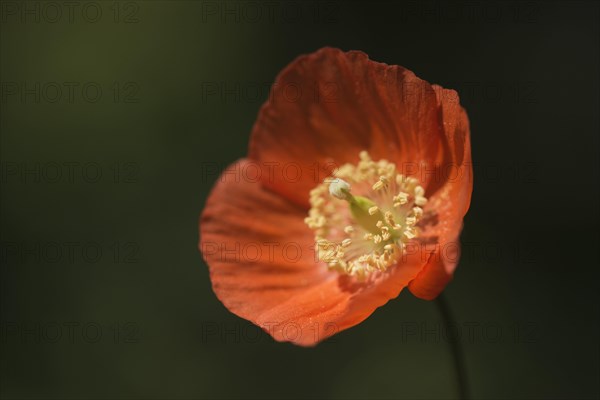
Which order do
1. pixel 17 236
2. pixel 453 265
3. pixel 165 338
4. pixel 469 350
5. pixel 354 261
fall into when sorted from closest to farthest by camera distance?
1. pixel 453 265
2. pixel 354 261
3. pixel 469 350
4. pixel 165 338
5. pixel 17 236

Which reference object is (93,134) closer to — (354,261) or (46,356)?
(46,356)

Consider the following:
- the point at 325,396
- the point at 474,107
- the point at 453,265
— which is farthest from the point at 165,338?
the point at 453,265

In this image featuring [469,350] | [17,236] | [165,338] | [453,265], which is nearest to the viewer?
[453,265]
